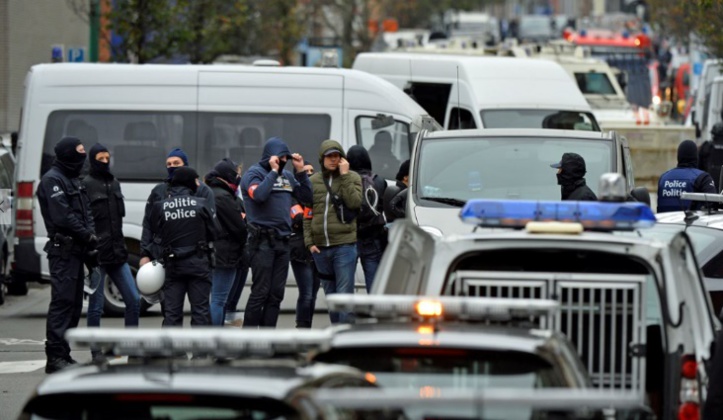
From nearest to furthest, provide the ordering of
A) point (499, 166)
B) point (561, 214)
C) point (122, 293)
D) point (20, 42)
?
point (561, 214)
point (122, 293)
point (499, 166)
point (20, 42)

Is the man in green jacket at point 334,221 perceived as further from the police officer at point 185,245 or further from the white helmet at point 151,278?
the white helmet at point 151,278

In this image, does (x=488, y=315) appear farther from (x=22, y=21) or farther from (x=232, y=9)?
(x=22, y=21)

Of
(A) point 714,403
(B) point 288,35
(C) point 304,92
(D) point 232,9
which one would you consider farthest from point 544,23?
(A) point 714,403

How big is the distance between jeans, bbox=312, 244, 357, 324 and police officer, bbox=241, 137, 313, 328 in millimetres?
330

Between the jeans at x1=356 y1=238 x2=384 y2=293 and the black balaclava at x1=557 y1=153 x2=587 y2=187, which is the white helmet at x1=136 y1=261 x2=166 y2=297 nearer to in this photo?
the jeans at x1=356 y1=238 x2=384 y2=293

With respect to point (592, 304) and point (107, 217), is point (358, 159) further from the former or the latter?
point (592, 304)

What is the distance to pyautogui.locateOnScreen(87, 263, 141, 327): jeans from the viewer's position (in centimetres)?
1277

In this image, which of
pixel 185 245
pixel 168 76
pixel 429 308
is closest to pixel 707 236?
pixel 185 245

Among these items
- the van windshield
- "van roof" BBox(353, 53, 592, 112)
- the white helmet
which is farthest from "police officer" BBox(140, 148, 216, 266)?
"van roof" BBox(353, 53, 592, 112)

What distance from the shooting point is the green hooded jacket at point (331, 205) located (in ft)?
43.0

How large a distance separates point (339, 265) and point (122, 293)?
180 centimetres

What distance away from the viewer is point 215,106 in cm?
1658

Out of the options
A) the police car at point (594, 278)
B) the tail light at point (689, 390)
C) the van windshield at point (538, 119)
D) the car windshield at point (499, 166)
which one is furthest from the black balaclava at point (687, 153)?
the tail light at point (689, 390)

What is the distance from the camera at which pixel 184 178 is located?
1186 cm
